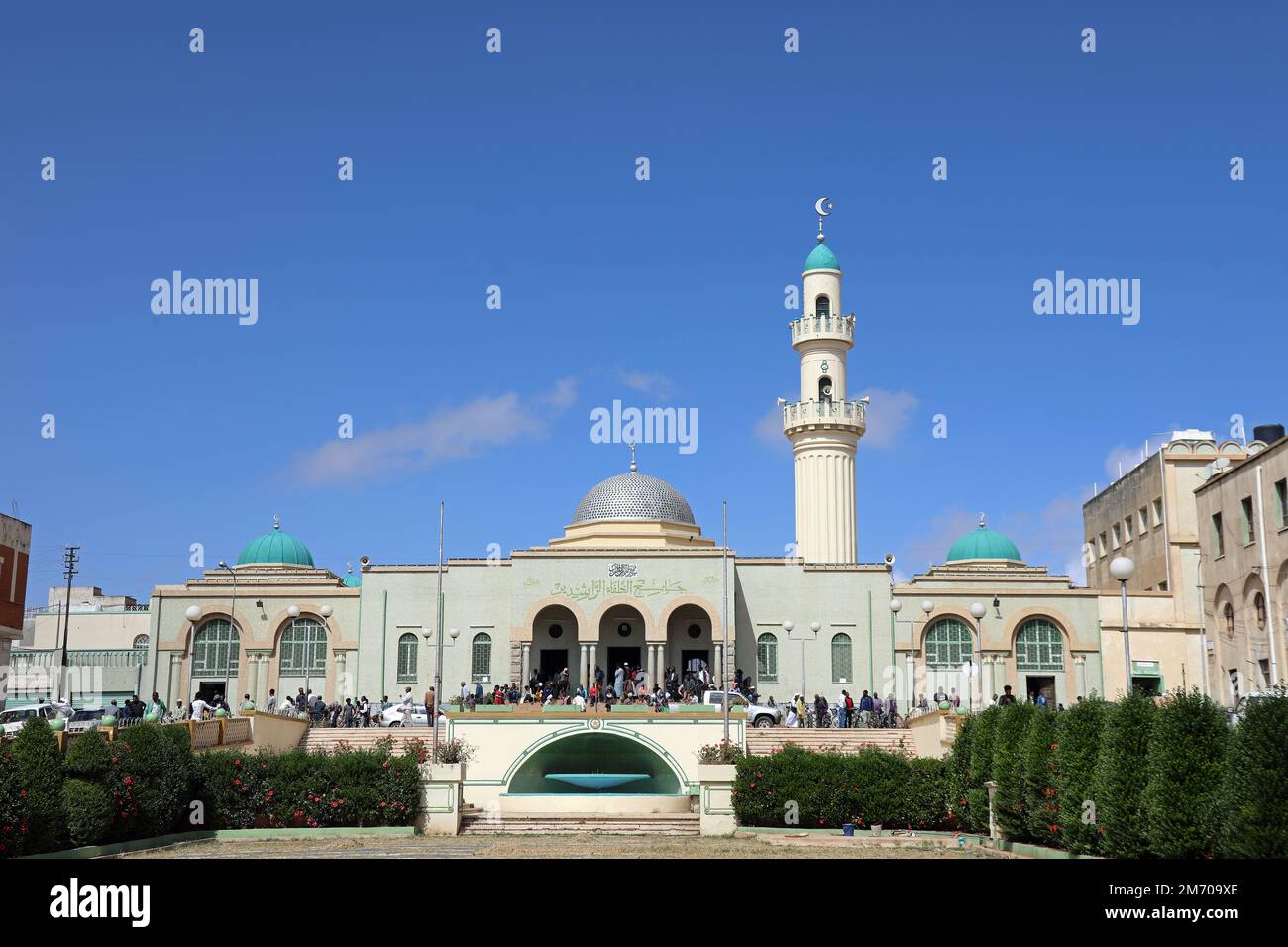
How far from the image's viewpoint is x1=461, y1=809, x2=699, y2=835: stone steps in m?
28.0

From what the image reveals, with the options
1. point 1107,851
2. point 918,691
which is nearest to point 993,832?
point 1107,851

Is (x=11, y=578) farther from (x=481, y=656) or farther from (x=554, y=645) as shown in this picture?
(x=554, y=645)

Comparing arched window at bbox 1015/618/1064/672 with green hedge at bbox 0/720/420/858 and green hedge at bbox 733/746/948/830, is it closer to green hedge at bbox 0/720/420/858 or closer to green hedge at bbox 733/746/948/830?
green hedge at bbox 733/746/948/830

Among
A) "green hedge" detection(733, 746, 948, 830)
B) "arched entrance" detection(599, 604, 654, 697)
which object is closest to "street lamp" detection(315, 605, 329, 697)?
"arched entrance" detection(599, 604, 654, 697)

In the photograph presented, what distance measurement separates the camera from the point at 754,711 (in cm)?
3719

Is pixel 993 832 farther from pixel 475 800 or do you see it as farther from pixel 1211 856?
pixel 475 800

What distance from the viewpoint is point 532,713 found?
113 ft

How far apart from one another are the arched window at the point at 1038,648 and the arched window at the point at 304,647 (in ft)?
75.9

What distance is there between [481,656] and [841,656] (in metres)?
11.9

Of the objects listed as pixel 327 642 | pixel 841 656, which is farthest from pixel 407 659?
pixel 841 656

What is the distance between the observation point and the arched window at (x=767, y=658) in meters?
44.0

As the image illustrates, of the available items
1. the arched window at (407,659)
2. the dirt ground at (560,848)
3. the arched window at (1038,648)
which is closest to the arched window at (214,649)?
the arched window at (407,659)

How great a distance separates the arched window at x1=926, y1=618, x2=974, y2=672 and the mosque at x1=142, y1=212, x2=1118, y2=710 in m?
0.06

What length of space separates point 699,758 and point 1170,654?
18.2 metres
